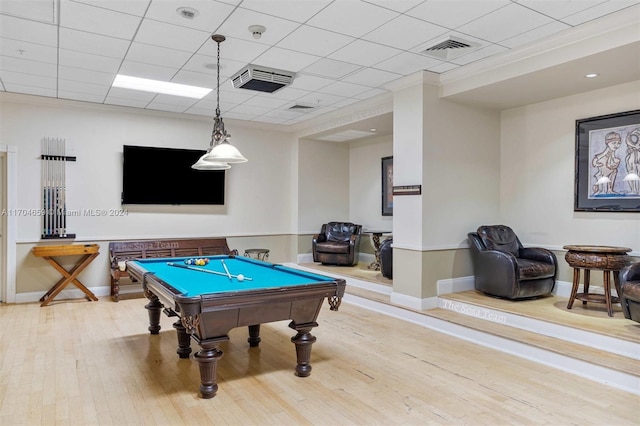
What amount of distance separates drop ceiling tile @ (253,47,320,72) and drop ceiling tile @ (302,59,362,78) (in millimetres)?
98

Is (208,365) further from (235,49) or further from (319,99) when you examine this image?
(319,99)

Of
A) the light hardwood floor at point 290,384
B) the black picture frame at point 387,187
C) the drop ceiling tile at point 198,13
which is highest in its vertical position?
the drop ceiling tile at point 198,13

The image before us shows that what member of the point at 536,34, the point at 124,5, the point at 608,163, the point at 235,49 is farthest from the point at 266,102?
the point at 608,163

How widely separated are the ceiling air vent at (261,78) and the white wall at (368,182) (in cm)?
329

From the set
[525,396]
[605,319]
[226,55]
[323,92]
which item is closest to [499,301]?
[605,319]

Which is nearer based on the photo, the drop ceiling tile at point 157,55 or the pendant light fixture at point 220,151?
the pendant light fixture at point 220,151

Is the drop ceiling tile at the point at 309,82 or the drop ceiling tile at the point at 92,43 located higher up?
the drop ceiling tile at the point at 309,82

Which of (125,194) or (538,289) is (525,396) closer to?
(538,289)

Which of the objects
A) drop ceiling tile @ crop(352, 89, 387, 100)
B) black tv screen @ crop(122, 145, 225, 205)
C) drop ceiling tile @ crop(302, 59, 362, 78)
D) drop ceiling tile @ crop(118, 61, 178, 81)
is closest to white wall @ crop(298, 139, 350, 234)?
black tv screen @ crop(122, 145, 225, 205)

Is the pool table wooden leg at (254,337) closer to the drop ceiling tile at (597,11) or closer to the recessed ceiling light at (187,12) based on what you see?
the recessed ceiling light at (187,12)

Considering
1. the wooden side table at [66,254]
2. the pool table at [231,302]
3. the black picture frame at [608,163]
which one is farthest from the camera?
the wooden side table at [66,254]

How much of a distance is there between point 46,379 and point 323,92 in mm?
4410

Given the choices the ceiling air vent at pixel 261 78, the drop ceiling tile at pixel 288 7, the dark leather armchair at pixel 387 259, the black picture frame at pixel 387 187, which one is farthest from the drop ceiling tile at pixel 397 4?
the black picture frame at pixel 387 187

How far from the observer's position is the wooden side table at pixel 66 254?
5742mm
